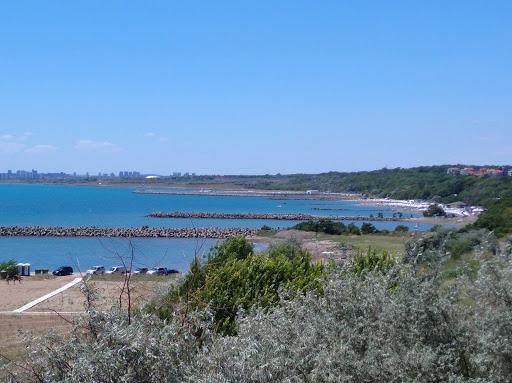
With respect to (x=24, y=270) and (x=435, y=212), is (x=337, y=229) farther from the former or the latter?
(x=435, y=212)

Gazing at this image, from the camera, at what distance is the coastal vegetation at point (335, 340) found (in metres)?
4.91

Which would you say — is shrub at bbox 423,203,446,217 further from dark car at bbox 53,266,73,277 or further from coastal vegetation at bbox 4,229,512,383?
coastal vegetation at bbox 4,229,512,383

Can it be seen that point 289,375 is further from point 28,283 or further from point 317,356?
point 28,283

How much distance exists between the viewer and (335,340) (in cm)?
575

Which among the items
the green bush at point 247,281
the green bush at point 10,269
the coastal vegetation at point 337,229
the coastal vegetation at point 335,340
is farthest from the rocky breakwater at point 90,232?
the coastal vegetation at point 335,340

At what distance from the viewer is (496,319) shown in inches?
221

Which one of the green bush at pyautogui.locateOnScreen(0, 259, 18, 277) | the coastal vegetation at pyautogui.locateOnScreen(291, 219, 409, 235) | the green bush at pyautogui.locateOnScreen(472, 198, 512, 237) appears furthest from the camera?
the coastal vegetation at pyautogui.locateOnScreen(291, 219, 409, 235)

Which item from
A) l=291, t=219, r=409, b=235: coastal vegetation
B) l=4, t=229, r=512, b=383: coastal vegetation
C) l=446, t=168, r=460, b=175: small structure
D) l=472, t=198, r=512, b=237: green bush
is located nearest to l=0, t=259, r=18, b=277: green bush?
l=472, t=198, r=512, b=237: green bush

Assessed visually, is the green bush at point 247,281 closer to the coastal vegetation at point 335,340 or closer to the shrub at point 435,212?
the coastal vegetation at point 335,340

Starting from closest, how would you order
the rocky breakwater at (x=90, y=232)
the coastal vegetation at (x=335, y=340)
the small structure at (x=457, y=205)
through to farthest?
the coastal vegetation at (x=335, y=340), the rocky breakwater at (x=90, y=232), the small structure at (x=457, y=205)

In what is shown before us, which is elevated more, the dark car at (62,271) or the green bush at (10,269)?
the green bush at (10,269)

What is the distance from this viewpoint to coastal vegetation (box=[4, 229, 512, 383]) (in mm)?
4914

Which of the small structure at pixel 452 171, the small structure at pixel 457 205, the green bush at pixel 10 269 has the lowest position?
the green bush at pixel 10 269

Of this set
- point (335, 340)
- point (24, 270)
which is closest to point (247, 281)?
point (335, 340)
